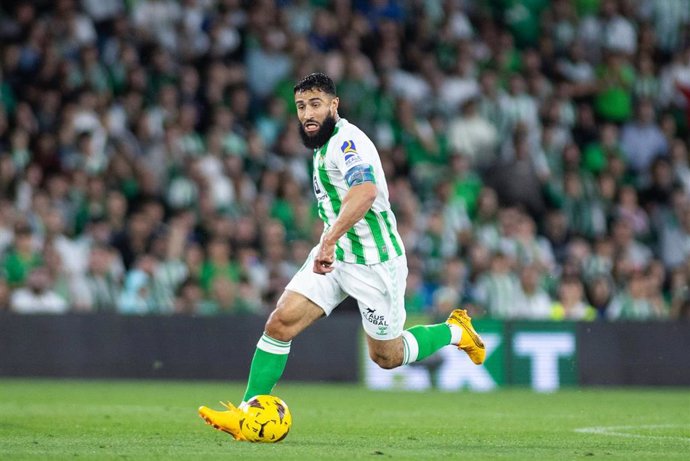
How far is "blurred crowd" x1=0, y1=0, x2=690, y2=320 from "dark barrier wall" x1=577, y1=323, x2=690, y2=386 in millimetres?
714

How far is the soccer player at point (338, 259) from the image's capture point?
8539 mm

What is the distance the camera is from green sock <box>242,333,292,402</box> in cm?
856

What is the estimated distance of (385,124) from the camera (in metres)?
18.5

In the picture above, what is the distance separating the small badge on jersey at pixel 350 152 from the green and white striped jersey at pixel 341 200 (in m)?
0.02

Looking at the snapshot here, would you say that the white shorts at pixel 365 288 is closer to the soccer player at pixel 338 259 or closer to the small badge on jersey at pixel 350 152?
the soccer player at pixel 338 259

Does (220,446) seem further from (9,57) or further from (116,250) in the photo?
(9,57)

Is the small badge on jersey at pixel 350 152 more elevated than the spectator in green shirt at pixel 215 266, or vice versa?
the small badge on jersey at pixel 350 152

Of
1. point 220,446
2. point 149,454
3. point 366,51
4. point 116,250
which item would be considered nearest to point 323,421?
point 220,446

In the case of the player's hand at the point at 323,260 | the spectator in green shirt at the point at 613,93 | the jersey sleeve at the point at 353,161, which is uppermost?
the spectator in green shirt at the point at 613,93

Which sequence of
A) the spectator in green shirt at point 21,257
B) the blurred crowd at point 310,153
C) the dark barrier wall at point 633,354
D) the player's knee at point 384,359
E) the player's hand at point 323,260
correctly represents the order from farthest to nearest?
the blurred crowd at point 310,153, the dark barrier wall at point 633,354, the spectator in green shirt at point 21,257, the player's knee at point 384,359, the player's hand at point 323,260

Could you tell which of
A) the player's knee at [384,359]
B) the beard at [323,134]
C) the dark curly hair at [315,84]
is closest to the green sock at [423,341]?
the player's knee at [384,359]

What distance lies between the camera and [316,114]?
340 inches

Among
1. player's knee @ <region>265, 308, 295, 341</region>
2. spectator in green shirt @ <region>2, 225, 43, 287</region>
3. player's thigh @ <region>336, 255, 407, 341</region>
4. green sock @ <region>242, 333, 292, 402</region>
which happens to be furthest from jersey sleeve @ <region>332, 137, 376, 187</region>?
spectator in green shirt @ <region>2, 225, 43, 287</region>

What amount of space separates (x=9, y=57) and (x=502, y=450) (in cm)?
1079
